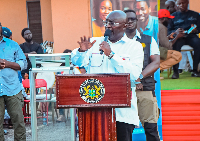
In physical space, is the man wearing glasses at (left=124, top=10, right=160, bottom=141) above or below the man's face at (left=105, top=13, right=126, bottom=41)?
below

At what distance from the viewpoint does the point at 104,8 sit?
379 cm

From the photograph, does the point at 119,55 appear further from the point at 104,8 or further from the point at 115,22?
the point at 104,8

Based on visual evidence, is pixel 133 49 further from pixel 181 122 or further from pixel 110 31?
pixel 181 122

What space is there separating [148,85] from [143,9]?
948 millimetres

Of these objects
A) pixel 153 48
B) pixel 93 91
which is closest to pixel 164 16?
pixel 153 48

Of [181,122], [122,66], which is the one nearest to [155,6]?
[122,66]

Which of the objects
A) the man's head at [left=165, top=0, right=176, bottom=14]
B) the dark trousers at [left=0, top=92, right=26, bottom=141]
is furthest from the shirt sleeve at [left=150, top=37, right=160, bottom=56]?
the dark trousers at [left=0, top=92, right=26, bottom=141]

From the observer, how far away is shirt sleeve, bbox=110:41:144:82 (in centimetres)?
260

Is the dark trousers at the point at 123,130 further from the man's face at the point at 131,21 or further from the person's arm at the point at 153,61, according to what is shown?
the man's face at the point at 131,21

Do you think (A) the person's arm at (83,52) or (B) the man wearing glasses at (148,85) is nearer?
(A) the person's arm at (83,52)

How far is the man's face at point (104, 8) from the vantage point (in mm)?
3773

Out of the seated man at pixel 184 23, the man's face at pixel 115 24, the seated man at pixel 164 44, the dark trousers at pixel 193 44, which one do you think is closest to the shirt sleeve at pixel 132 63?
the man's face at pixel 115 24

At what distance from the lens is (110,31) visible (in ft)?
9.27

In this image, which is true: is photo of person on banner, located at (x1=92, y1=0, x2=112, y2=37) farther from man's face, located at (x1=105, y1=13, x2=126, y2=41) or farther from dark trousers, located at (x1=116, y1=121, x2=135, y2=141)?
dark trousers, located at (x1=116, y1=121, x2=135, y2=141)
